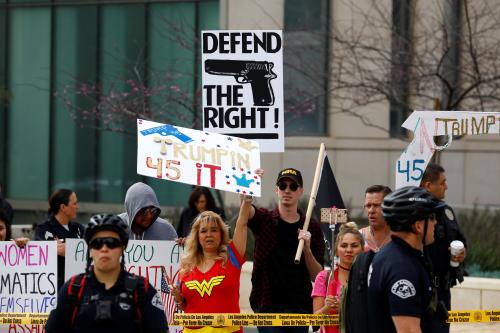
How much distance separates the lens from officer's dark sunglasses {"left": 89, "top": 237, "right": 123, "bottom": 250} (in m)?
5.66

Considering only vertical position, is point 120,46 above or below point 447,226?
above

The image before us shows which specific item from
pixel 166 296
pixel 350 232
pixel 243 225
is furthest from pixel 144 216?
pixel 350 232

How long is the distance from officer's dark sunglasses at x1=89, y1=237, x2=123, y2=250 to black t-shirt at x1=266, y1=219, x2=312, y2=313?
303 cm

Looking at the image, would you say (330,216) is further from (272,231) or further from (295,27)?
(295,27)

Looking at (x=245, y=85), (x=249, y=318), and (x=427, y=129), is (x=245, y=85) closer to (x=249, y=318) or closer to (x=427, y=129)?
(x=427, y=129)

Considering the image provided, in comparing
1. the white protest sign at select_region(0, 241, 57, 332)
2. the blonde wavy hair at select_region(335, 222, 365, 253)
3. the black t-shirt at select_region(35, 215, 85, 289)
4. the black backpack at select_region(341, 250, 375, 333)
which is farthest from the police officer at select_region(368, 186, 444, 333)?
the black t-shirt at select_region(35, 215, 85, 289)

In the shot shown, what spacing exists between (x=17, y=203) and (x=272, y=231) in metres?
18.1

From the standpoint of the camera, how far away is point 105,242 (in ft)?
18.6

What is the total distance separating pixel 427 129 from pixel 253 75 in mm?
1370

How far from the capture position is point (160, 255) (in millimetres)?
8977

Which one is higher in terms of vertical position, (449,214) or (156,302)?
(449,214)

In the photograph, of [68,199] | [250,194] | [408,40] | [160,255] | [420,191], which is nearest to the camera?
[420,191]

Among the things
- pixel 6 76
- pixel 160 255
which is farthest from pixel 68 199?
pixel 6 76

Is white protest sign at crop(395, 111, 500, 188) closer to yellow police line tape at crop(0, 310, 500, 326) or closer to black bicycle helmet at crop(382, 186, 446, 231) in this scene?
yellow police line tape at crop(0, 310, 500, 326)
